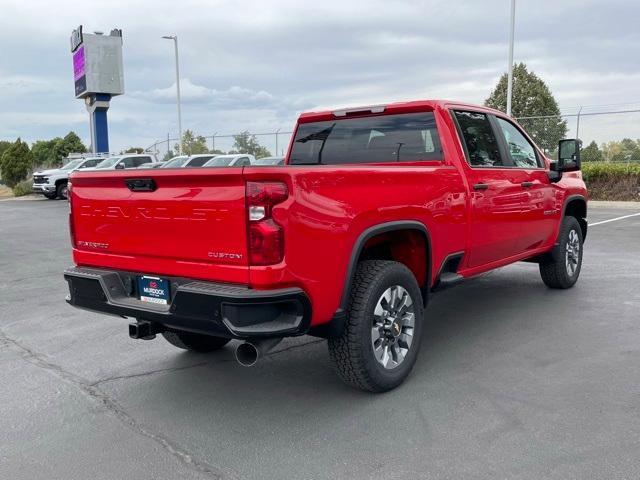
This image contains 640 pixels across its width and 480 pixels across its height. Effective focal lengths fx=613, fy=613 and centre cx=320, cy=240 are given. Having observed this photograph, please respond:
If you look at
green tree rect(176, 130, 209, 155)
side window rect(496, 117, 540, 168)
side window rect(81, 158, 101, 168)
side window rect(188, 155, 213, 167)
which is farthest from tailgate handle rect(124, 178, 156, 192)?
green tree rect(176, 130, 209, 155)

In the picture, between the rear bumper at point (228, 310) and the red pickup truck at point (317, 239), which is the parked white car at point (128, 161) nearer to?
the red pickup truck at point (317, 239)

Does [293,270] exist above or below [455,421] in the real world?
above

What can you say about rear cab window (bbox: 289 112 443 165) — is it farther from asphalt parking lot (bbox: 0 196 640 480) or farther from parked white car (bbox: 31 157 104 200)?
parked white car (bbox: 31 157 104 200)

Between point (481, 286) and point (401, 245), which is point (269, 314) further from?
point (481, 286)

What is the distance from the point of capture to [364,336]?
3.64m

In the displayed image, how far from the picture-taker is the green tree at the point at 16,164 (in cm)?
4003

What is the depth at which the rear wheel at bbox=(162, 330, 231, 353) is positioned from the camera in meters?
4.70

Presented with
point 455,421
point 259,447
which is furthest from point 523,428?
point 259,447

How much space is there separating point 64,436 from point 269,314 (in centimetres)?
138

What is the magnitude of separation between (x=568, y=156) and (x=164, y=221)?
4227 millimetres

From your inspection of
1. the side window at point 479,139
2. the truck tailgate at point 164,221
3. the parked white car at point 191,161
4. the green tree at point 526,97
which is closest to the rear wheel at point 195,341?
the truck tailgate at point 164,221

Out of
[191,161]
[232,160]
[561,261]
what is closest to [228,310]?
[561,261]

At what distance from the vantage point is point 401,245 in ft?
14.2

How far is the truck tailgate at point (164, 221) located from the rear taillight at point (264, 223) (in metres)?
0.04
